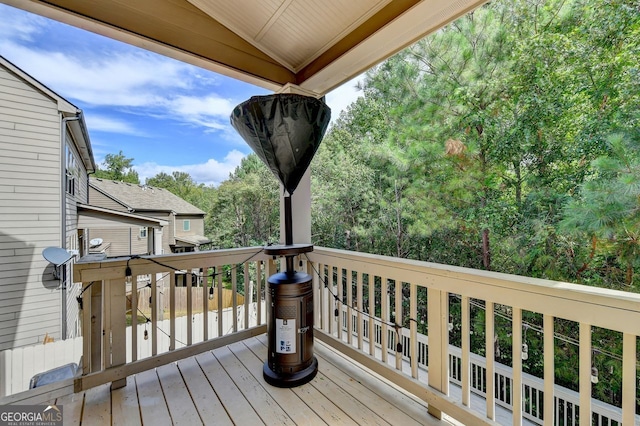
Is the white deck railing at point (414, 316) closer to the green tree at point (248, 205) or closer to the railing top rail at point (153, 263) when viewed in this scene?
the railing top rail at point (153, 263)

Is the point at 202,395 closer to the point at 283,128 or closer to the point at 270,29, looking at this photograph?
the point at 283,128

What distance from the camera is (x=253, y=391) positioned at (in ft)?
Answer: 5.96

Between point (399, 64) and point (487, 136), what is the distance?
235cm

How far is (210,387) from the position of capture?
1.86 metres

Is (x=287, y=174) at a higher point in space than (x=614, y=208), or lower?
higher

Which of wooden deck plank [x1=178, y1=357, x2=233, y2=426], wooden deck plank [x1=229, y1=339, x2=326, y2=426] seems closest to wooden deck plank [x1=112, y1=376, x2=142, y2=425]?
wooden deck plank [x1=178, y1=357, x2=233, y2=426]

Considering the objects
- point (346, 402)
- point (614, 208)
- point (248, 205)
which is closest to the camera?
point (346, 402)

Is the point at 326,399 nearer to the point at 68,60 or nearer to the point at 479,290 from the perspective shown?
the point at 479,290

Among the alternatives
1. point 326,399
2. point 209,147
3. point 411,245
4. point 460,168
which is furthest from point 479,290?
point 209,147

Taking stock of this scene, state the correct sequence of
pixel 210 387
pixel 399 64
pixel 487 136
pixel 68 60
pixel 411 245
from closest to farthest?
1. pixel 210 387
2. pixel 68 60
3. pixel 487 136
4. pixel 399 64
5. pixel 411 245

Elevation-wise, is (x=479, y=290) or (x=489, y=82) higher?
(x=489, y=82)

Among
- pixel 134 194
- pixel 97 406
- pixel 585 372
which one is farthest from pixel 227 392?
pixel 134 194

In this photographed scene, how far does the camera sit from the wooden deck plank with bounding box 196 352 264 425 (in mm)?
1579

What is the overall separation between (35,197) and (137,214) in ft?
2.88
